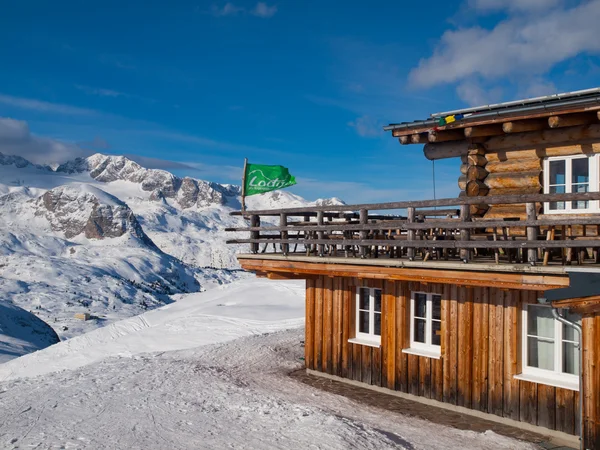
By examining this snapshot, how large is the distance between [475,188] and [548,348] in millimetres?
3902

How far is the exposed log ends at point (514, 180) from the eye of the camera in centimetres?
1175

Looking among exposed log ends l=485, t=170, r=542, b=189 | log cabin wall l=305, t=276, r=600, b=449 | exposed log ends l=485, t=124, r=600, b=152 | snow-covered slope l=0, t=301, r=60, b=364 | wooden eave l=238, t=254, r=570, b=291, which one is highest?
exposed log ends l=485, t=124, r=600, b=152

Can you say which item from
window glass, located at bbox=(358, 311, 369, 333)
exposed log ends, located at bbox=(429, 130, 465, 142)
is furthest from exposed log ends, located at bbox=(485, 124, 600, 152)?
window glass, located at bbox=(358, 311, 369, 333)

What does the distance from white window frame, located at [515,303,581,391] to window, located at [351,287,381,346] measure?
3.47 metres

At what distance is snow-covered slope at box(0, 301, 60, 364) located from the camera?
195 ft

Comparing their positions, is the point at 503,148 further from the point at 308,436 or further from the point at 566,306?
the point at 308,436

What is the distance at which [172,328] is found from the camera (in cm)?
2277

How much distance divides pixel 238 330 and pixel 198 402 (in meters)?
10.1

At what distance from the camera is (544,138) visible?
1161 cm

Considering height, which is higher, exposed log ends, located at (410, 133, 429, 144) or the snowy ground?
exposed log ends, located at (410, 133, 429, 144)

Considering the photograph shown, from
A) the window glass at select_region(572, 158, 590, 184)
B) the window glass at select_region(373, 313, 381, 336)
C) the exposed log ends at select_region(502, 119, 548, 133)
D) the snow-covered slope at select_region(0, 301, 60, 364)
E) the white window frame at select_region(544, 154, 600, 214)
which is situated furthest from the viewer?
the snow-covered slope at select_region(0, 301, 60, 364)

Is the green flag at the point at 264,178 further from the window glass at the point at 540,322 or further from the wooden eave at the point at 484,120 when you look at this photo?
the window glass at the point at 540,322

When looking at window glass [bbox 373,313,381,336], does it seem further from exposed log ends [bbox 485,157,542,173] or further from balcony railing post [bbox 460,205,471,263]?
exposed log ends [bbox 485,157,542,173]

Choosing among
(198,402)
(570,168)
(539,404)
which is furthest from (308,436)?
(570,168)
